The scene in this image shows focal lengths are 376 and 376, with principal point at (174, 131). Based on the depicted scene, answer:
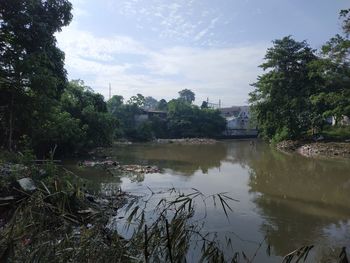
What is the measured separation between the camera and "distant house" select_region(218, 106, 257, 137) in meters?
56.8

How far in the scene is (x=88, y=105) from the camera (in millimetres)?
26219

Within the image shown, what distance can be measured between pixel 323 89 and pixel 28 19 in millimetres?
22322

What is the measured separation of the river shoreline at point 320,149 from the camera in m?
25.8

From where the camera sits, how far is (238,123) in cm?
6612

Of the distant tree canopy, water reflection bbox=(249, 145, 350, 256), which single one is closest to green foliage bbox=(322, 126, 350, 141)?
water reflection bbox=(249, 145, 350, 256)

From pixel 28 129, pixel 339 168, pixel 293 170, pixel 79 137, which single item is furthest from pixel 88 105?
pixel 339 168

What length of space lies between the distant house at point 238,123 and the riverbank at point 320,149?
1311cm

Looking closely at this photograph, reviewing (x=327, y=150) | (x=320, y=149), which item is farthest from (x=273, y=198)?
(x=320, y=149)

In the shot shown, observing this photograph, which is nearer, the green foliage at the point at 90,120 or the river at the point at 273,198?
the river at the point at 273,198

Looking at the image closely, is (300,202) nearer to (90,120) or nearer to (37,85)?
(37,85)

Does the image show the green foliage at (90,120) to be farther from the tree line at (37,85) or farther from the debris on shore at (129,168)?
the debris on shore at (129,168)

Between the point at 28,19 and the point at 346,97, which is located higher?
the point at 28,19

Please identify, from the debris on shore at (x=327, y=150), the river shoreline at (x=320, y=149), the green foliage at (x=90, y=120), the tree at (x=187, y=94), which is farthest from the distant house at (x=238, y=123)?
the green foliage at (x=90, y=120)

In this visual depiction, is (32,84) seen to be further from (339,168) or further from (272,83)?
(272,83)
